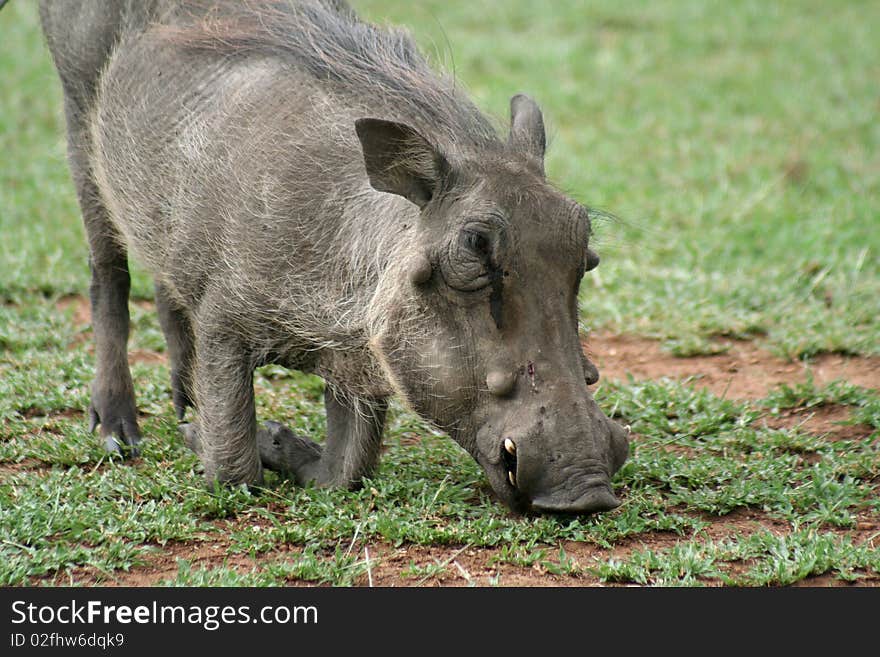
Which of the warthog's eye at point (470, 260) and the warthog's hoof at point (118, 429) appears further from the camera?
the warthog's hoof at point (118, 429)

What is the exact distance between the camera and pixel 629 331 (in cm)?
559

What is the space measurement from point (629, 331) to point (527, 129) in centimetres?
205

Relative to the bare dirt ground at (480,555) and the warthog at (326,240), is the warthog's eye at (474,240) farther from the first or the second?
the bare dirt ground at (480,555)

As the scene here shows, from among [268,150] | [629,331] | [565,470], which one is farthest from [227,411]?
[629,331]

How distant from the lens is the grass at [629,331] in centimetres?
348

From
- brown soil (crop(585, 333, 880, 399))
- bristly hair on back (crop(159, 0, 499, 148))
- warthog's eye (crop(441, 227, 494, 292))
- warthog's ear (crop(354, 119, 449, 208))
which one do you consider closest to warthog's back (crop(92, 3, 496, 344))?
bristly hair on back (crop(159, 0, 499, 148))

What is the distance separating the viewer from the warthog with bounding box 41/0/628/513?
10.8 feet

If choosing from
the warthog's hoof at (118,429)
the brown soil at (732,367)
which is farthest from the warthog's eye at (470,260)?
the brown soil at (732,367)
